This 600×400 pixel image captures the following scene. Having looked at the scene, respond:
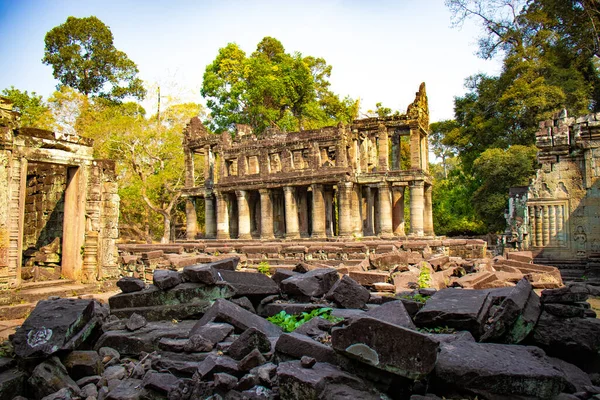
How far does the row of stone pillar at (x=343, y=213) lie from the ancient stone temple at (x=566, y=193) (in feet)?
35.6

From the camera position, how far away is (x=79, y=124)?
3266 centimetres

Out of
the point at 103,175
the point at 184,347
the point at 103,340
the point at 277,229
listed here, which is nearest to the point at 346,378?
the point at 184,347

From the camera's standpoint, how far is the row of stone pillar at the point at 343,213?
24.2 m

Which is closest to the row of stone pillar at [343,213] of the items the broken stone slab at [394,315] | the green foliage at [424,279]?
the green foliage at [424,279]

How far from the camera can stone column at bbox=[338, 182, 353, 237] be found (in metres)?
24.2

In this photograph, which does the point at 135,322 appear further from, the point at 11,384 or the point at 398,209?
the point at 398,209

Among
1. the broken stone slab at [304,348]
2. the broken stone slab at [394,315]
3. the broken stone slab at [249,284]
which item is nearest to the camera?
the broken stone slab at [304,348]

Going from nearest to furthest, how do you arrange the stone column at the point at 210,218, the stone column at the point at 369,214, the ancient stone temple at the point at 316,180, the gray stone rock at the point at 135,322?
the gray stone rock at the point at 135,322
the ancient stone temple at the point at 316,180
the stone column at the point at 369,214
the stone column at the point at 210,218

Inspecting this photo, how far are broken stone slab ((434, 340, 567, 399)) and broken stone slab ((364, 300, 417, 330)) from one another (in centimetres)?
48

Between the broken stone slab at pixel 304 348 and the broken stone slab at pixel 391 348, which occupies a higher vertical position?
the broken stone slab at pixel 391 348

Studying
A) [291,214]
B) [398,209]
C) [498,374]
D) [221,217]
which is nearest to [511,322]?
[498,374]

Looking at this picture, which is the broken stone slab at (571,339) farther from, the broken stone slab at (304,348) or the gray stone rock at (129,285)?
the gray stone rock at (129,285)

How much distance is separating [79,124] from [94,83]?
29.9 feet

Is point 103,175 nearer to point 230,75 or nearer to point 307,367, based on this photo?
point 307,367
